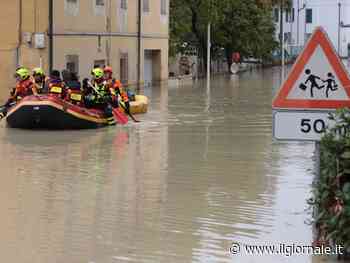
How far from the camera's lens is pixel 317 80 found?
7785 mm

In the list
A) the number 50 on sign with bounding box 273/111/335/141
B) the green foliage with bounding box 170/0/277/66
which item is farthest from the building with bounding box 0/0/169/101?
the number 50 on sign with bounding box 273/111/335/141

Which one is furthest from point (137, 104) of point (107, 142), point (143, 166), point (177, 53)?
point (177, 53)

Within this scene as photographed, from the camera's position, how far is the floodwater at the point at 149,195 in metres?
8.98

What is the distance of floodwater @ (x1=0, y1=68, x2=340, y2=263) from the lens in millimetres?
8977

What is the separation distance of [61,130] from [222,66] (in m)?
50.2

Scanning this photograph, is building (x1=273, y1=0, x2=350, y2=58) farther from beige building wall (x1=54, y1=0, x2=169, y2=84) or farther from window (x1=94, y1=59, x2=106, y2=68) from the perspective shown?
window (x1=94, y1=59, x2=106, y2=68)

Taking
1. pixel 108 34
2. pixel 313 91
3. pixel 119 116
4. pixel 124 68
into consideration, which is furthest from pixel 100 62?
pixel 313 91

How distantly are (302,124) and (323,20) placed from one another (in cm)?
10570

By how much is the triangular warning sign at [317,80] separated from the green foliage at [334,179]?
0.52 ft

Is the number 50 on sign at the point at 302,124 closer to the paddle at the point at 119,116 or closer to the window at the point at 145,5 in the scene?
the paddle at the point at 119,116

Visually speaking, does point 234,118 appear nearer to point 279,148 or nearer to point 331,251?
point 279,148

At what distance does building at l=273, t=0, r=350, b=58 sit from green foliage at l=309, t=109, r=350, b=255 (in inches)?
3927

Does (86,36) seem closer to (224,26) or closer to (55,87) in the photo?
(55,87)

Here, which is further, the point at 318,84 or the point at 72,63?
the point at 72,63
